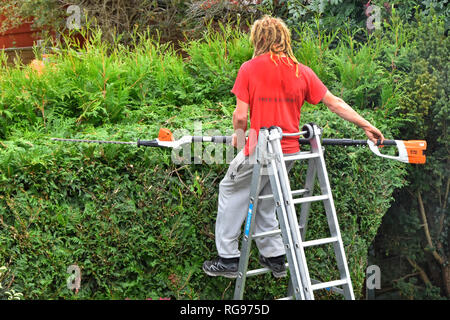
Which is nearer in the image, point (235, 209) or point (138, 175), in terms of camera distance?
point (235, 209)

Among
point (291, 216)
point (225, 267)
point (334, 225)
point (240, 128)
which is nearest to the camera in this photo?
point (291, 216)

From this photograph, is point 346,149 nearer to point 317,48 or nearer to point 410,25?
point 317,48

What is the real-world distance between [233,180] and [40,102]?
202 cm

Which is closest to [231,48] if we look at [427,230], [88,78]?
[88,78]

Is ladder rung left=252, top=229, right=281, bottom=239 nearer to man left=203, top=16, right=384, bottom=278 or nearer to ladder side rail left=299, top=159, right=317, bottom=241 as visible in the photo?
man left=203, top=16, right=384, bottom=278

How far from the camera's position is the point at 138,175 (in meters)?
3.95

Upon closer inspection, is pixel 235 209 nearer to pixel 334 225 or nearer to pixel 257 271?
pixel 257 271

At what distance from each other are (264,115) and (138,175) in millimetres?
989

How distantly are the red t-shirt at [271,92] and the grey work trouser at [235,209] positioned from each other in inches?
7.3

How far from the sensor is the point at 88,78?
16.5ft

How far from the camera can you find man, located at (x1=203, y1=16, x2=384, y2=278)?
3518 mm

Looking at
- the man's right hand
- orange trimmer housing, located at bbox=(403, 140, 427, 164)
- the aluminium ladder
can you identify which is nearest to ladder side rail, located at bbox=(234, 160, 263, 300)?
the aluminium ladder

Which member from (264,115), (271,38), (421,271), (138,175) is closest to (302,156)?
(264,115)
